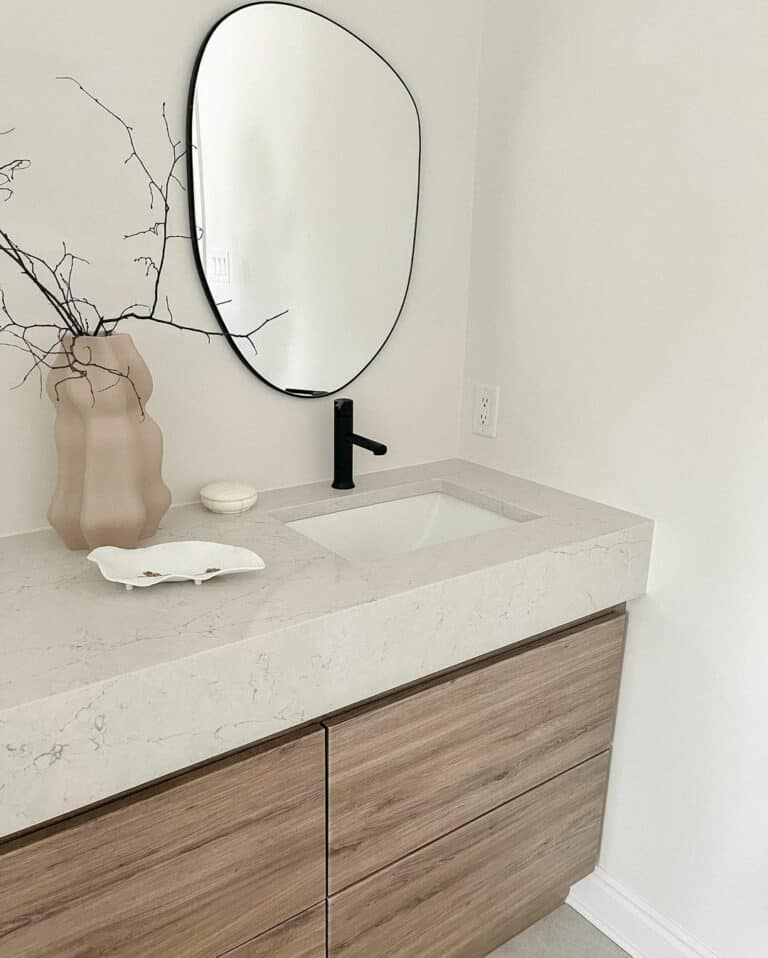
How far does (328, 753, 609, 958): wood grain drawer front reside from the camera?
4.15 feet

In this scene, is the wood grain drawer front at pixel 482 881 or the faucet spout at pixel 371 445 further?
the faucet spout at pixel 371 445

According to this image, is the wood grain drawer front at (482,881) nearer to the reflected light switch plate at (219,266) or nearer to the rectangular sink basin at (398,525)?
the rectangular sink basin at (398,525)

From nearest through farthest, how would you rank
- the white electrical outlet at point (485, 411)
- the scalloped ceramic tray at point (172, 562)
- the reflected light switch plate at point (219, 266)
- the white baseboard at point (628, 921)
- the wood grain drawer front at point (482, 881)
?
1. the scalloped ceramic tray at point (172, 562)
2. the wood grain drawer front at point (482, 881)
3. the reflected light switch plate at point (219, 266)
4. the white baseboard at point (628, 921)
5. the white electrical outlet at point (485, 411)

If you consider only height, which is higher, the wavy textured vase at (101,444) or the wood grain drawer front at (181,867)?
the wavy textured vase at (101,444)

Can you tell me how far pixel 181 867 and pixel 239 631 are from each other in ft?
1.05

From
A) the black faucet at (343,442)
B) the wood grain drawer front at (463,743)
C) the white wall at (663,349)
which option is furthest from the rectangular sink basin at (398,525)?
the wood grain drawer front at (463,743)

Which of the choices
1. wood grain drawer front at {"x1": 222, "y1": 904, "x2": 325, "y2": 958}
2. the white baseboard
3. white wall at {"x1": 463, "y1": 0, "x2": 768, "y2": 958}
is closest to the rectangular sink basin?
white wall at {"x1": 463, "y1": 0, "x2": 768, "y2": 958}

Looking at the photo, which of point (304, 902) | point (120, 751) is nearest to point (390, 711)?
point (304, 902)

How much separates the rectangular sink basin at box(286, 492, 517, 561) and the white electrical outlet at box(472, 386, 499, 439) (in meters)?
0.20

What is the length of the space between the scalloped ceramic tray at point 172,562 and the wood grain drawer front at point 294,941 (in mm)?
523

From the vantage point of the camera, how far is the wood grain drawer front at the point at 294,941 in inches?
44.3

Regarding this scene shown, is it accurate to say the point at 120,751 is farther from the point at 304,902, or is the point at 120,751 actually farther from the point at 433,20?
the point at 433,20

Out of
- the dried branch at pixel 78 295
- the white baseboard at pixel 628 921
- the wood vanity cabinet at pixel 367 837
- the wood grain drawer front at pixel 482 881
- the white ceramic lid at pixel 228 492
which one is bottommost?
the white baseboard at pixel 628 921

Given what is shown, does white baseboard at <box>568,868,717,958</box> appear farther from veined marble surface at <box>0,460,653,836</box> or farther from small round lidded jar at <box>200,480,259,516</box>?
small round lidded jar at <box>200,480,259,516</box>
